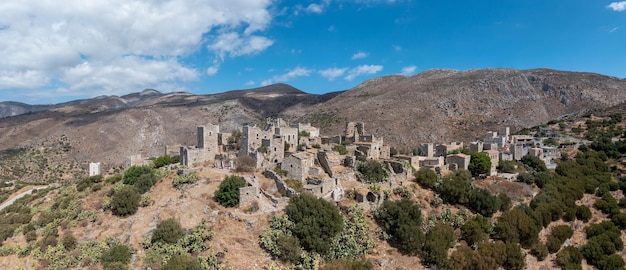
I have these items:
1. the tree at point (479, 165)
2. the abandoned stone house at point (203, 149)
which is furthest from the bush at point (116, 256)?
the tree at point (479, 165)

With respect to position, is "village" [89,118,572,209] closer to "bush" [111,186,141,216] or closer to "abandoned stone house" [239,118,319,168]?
"abandoned stone house" [239,118,319,168]

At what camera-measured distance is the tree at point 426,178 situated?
3008 cm

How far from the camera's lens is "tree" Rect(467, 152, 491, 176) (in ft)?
114

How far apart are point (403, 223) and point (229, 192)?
36.5 feet

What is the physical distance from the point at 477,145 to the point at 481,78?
63.1 m

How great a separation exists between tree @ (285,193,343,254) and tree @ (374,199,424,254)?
11.4 ft

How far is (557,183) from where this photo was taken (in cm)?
3594

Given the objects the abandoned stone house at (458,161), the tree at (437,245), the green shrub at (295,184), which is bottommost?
the tree at (437,245)

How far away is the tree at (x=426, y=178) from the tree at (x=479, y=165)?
6555 millimetres

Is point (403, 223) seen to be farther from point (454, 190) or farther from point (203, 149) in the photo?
point (203, 149)

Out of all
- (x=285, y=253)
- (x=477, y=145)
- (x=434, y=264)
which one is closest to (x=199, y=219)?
(x=285, y=253)

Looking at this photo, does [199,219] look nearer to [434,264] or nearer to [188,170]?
[188,170]

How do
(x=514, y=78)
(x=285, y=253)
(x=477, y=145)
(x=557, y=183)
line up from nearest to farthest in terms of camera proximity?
1. (x=285, y=253)
2. (x=557, y=183)
3. (x=477, y=145)
4. (x=514, y=78)

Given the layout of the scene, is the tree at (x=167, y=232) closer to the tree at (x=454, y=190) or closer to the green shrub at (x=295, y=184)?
the green shrub at (x=295, y=184)
